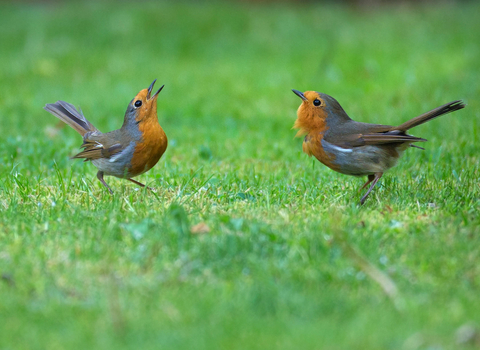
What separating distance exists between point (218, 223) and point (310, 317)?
127 cm

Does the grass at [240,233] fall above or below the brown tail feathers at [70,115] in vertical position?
below

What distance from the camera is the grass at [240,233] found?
3285 millimetres

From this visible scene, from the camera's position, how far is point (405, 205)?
496 centimetres

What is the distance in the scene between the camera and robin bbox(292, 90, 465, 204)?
525cm

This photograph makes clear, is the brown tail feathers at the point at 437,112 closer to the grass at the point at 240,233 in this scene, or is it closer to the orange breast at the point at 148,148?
the grass at the point at 240,233

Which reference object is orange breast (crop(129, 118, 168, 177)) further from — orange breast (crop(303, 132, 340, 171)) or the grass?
orange breast (crop(303, 132, 340, 171))

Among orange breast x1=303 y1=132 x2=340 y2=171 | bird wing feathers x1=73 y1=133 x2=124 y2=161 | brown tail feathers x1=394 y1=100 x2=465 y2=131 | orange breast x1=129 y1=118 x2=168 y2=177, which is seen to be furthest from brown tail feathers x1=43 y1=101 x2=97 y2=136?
brown tail feathers x1=394 y1=100 x2=465 y2=131

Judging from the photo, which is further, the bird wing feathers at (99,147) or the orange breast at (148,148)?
the bird wing feathers at (99,147)

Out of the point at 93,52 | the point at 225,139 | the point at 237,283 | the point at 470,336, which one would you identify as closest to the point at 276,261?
the point at 237,283

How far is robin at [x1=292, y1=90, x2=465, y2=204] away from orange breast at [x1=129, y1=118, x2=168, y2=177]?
1264mm

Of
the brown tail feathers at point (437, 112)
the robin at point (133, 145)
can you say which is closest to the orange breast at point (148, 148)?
the robin at point (133, 145)

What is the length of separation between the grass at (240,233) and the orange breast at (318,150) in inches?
9.9

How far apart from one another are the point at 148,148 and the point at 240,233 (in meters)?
1.49

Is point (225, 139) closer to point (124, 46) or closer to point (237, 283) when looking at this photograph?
point (237, 283)
